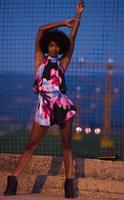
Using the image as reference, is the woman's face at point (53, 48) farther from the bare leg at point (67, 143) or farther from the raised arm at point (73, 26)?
the bare leg at point (67, 143)

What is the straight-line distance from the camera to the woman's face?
559 centimetres

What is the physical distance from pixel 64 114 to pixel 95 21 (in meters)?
1.63

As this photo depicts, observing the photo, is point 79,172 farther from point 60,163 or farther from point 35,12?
point 35,12

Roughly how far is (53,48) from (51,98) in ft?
1.63

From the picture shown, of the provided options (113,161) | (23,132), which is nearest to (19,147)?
(23,132)

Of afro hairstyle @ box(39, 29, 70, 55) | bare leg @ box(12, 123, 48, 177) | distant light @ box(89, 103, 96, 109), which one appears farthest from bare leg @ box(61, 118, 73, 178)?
distant light @ box(89, 103, 96, 109)

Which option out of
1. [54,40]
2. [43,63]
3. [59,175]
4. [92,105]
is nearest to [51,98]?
[43,63]

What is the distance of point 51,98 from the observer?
218 inches

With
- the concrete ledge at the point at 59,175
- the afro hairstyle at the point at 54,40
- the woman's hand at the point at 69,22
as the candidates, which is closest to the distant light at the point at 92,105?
the concrete ledge at the point at 59,175

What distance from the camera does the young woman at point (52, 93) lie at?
5.52 meters

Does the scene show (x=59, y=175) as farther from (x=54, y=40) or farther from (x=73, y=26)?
(x=73, y=26)

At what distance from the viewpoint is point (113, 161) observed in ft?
20.9

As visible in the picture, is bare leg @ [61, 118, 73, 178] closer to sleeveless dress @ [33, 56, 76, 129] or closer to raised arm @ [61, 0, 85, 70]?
sleeveless dress @ [33, 56, 76, 129]

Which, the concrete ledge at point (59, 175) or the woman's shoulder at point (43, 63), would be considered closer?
the woman's shoulder at point (43, 63)
